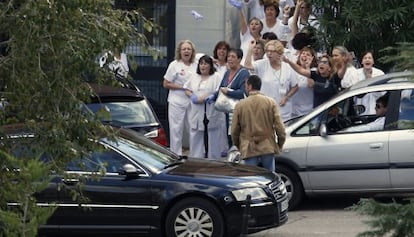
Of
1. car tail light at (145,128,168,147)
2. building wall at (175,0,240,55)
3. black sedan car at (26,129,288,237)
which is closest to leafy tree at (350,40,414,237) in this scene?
black sedan car at (26,129,288,237)

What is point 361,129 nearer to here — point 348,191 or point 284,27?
point 348,191

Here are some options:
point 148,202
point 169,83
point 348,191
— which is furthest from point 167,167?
point 169,83

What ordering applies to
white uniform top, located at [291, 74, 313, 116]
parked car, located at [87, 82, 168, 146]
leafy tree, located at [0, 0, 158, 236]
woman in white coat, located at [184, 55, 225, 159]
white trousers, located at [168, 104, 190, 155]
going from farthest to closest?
1. white trousers, located at [168, 104, 190, 155]
2. woman in white coat, located at [184, 55, 225, 159]
3. white uniform top, located at [291, 74, 313, 116]
4. parked car, located at [87, 82, 168, 146]
5. leafy tree, located at [0, 0, 158, 236]

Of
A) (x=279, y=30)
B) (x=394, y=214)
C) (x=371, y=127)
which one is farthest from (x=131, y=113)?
(x=394, y=214)

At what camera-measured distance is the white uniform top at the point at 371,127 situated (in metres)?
13.4

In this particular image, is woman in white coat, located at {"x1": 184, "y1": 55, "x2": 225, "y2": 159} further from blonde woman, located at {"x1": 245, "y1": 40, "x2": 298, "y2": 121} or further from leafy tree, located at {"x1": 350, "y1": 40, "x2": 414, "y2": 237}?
leafy tree, located at {"x1": 350, "y1": 40, "x2": 414, "y2": 237}

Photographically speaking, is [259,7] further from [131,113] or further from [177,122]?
[131,113]

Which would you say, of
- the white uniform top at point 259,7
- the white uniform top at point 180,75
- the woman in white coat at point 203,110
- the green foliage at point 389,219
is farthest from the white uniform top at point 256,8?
the green foliage at point 389,219

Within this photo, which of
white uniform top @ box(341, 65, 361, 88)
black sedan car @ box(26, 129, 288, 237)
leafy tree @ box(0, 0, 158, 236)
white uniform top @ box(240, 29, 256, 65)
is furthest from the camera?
white uniform top @ box(240, 29, 256, 65)

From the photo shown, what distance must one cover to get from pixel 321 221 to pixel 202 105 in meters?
3.82

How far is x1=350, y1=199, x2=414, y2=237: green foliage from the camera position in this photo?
617 centimetres

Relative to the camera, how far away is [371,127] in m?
13.5

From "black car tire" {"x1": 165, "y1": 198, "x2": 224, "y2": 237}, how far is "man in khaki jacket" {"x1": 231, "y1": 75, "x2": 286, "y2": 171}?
2058 millimetres

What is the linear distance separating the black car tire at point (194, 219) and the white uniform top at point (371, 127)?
118 inches
